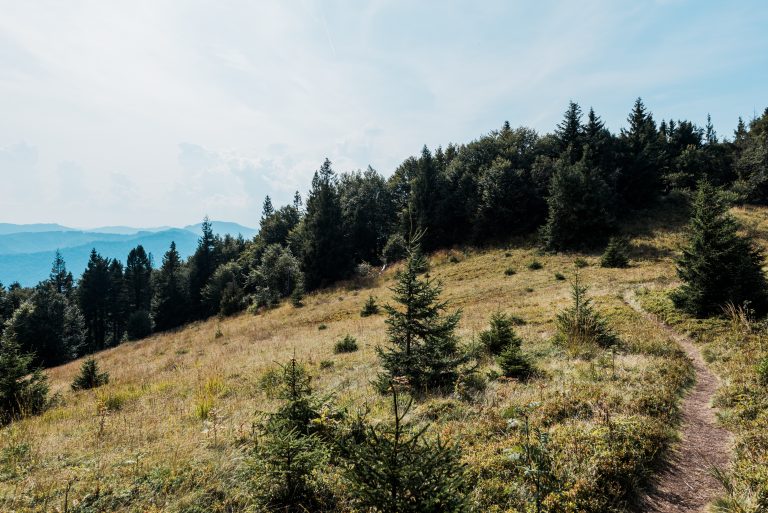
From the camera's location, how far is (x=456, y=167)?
4388cm

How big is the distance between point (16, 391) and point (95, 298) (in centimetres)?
7041

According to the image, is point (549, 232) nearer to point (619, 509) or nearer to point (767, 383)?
point (767, 383)

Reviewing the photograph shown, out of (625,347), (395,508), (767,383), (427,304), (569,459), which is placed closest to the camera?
(395,508)

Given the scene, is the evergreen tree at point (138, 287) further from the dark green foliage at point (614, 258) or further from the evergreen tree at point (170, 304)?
the dark green foliage at point (614, 258)

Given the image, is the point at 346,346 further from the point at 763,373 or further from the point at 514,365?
the point at 763,373

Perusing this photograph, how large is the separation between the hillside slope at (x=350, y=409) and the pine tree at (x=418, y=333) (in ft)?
3.46

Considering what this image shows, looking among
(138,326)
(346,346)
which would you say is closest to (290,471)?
(346,346)

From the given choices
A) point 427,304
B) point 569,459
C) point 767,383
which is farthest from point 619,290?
point 569,459

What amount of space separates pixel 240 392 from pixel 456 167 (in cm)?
3915

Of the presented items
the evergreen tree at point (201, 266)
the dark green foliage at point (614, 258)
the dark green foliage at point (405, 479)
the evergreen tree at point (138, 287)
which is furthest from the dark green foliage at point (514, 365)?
the evergreen tree at point (138, 287)

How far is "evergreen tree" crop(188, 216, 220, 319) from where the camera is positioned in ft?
207

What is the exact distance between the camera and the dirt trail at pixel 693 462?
15.8 feet

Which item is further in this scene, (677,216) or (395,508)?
(677,216)

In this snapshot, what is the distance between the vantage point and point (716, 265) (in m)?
12.3
